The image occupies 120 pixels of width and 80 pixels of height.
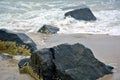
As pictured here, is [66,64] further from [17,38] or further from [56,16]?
[56,16]

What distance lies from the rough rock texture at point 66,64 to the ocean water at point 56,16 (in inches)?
230

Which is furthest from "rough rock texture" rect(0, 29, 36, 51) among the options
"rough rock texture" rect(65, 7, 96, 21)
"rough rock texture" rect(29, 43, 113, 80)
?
"rough rock texture" rect(65, 7, 96, 21)

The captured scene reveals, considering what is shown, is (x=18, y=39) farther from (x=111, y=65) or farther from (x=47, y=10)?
(x=47, y=10)

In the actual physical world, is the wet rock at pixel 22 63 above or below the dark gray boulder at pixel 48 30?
above

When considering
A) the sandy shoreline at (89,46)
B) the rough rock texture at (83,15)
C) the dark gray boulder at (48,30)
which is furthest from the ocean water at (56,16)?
the sandy shoreline at (89,46)

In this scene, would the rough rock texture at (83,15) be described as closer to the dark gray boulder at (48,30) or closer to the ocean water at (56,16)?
the ocean water at (56,16)

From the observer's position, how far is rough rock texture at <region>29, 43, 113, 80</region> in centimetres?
722

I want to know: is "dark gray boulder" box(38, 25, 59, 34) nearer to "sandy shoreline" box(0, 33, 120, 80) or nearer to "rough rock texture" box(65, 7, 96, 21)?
"sandy shoreline" box(0, 33, 120, 80)

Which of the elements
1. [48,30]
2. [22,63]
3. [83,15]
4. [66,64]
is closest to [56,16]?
[83,15]

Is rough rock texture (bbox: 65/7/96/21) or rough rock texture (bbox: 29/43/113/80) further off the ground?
rough rock texture (bbox: 29/43/113/80)

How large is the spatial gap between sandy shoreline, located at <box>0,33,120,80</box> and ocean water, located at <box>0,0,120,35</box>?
115cm

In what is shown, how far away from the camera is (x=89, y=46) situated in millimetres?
11062

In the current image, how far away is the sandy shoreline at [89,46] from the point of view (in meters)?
7.88

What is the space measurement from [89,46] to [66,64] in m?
3.76
